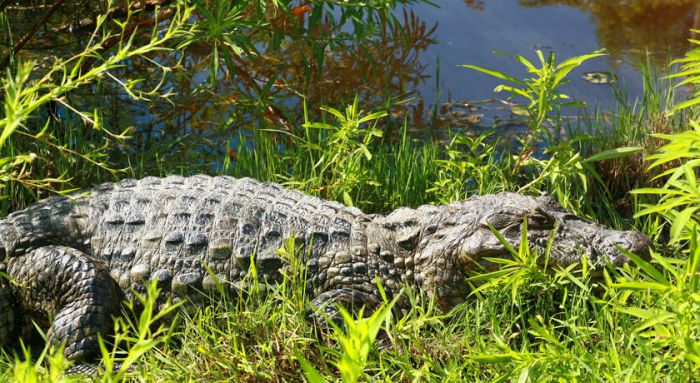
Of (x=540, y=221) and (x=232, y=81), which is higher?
(x=232, y=81)

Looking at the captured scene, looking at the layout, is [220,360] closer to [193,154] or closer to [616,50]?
[193,154]

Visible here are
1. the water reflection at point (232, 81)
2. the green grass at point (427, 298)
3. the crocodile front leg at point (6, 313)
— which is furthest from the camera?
the water reflection at point (232, 81)

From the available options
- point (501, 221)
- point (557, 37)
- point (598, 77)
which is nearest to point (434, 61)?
point (557, 37)

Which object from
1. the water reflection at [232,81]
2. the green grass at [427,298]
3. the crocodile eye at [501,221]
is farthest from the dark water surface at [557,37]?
the crocodile eye at [501,221]

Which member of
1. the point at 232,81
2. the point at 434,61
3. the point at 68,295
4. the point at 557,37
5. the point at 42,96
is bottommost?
the point at 68,295

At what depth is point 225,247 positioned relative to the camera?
4.34 m

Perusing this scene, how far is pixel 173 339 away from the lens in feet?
14.2

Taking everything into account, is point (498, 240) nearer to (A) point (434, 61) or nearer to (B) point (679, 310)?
(B) point (679, 310)

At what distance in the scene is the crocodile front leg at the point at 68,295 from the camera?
4.12 m

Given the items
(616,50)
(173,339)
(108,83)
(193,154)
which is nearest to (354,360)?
(173,339)

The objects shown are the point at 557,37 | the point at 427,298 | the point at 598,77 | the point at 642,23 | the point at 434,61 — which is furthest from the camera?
the point at 642,23

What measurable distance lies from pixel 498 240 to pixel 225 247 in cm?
139

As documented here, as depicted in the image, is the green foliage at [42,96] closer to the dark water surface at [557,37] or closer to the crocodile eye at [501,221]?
the crocodile eye at [501,221]

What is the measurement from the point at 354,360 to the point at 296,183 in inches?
114
